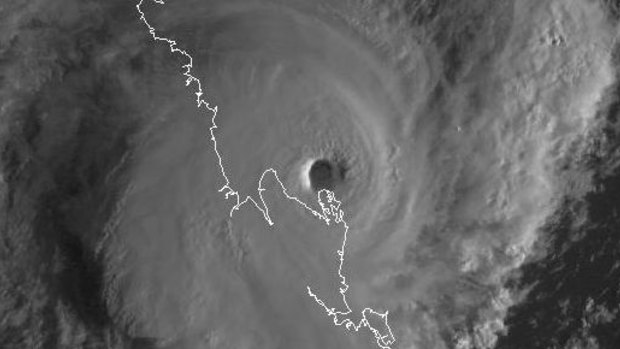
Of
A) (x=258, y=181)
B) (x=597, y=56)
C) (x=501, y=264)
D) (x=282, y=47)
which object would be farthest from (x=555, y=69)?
(x=258, y=181)

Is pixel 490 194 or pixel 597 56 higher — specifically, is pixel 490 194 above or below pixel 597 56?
below

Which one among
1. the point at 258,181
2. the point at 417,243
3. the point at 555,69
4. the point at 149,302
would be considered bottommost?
the point at 149,302

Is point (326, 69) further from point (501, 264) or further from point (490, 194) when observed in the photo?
point (501, 264)

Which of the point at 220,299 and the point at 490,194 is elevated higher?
the point at 490,194

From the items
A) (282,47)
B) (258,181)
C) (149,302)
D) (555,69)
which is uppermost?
(282,47)

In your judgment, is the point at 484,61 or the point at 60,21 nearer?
the point at 484,61

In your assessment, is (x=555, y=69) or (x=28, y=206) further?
(x=28, y=206)

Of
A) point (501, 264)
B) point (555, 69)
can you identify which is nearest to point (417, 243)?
point (501, 264)

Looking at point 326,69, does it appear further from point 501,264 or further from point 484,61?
point 501,264
